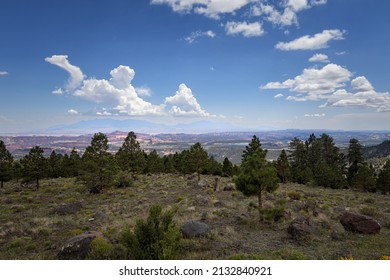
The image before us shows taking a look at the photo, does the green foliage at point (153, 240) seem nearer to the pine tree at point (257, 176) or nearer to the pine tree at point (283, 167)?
the pine tree at point (257, 176)

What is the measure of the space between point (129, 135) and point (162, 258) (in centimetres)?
4495

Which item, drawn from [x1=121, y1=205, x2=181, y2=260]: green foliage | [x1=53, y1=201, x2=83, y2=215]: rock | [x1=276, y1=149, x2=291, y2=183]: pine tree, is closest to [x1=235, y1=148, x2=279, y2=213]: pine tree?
[x1=121, y1=205, x2=181, y2=260]: green foliage

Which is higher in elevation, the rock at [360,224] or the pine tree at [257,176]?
the pine tree at [257,176]

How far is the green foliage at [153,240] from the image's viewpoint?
866 centimetres

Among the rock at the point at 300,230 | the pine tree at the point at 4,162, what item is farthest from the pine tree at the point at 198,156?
the rock at the point at 300,230

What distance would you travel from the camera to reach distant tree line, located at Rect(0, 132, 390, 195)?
20266 millimetres

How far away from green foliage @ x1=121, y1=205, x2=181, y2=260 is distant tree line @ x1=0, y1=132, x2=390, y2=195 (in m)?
11.8

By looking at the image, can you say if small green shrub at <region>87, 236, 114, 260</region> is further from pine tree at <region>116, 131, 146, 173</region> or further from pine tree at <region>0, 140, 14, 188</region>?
pine tree at <region>0, 140, 14, 188</region>

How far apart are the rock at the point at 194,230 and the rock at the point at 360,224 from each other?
821cm

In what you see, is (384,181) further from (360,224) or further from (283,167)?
(360,224)

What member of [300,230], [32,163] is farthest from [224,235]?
[32,163]
